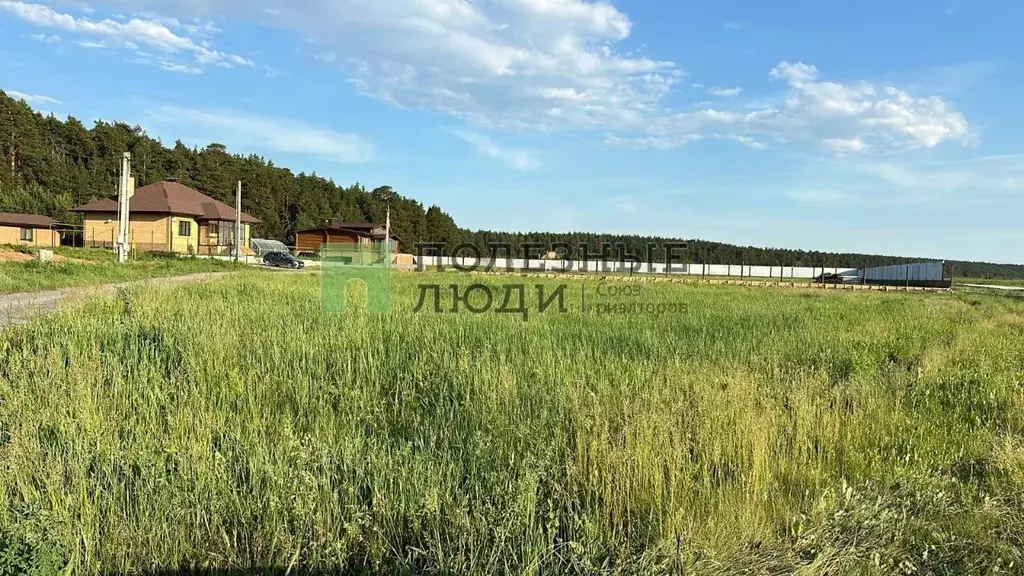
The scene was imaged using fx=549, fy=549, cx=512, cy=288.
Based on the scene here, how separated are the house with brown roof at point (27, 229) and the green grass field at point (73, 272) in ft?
77.4

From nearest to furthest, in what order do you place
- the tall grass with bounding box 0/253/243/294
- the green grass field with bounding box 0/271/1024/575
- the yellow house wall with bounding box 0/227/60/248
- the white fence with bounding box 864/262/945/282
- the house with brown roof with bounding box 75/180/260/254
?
the green grass field with bounding box 0/271/1024/575 < the tall grass with bounding box 0/253/243/294 < the house with brown roof with bounding box 75/180/260/254 < the yellow house wall with bounding box 0/227/60/248 < the white fence with bounding box 864/262/945/282

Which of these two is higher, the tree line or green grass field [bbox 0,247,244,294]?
the tree line

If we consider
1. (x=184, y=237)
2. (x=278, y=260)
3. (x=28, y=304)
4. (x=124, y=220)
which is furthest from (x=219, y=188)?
(x=28, y=304)

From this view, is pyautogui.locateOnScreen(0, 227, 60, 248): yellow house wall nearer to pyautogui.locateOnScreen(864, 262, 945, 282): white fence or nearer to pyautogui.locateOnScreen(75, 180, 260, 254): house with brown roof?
pyautogui.locateOnScreen(75, 180, 260, 254): house with brown roof

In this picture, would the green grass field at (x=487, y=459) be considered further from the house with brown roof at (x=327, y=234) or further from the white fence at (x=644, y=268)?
the house with brown roof at (x=327, y=234)

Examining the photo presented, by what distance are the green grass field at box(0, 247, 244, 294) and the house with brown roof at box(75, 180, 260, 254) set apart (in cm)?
1550

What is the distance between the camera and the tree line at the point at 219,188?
5116 centimetres

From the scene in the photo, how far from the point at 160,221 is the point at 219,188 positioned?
1017 inches

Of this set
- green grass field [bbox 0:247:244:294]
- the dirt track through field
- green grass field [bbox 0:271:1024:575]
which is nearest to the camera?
green grass field [bbox 0:271:1024:575]

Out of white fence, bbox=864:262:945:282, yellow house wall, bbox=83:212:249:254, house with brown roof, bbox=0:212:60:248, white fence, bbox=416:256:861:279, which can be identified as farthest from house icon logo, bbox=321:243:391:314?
white fence, bbox=864:262:945:282

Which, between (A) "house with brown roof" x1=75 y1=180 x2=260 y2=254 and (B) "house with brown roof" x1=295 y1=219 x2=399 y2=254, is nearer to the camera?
(A) "house with brown roof" x1=75 y1=180 x2=260 y2=254

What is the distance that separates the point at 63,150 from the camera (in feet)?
195

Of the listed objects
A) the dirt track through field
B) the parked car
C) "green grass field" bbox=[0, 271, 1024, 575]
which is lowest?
"green grass field" bbox=[0, 271, 1024, 575]

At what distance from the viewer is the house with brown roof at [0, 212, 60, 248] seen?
130 ft
